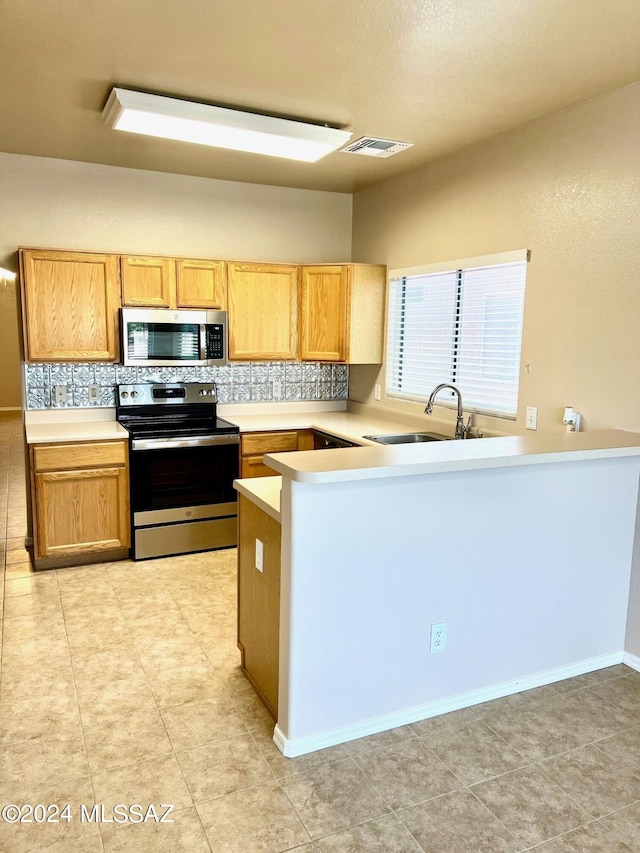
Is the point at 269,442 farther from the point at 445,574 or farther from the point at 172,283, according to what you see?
the point at 445,574

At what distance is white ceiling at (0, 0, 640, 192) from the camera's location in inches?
86.4

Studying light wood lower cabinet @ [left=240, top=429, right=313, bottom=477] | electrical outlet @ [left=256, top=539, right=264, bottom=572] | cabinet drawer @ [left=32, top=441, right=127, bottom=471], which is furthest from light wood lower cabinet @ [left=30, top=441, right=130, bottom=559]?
electrical outlet @ [left=256, top=539, right=264, bottom=572]

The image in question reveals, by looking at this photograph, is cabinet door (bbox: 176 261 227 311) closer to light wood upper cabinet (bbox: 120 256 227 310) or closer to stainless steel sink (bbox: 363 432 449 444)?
light wood upper cabinet (bbox: 120 256 227 310)

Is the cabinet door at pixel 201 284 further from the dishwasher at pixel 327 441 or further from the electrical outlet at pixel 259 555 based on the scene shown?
the electrical outlet at pixel 259 555

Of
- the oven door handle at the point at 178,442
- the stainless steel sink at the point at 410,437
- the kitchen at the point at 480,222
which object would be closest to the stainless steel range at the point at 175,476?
the oven door handle at the point at 178,442

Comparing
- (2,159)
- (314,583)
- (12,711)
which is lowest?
(12,711)

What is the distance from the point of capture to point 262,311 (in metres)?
4.71

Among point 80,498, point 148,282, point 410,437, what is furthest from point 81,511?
point 410,437

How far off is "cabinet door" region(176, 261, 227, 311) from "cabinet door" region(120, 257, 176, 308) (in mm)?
55

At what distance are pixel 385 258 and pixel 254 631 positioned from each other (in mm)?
3063

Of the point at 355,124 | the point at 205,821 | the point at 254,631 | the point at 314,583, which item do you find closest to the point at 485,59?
the point at 355,124

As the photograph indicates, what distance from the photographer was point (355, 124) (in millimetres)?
3332

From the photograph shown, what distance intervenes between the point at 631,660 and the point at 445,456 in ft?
4.96

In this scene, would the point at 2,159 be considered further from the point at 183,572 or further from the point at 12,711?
the point at 12,711
